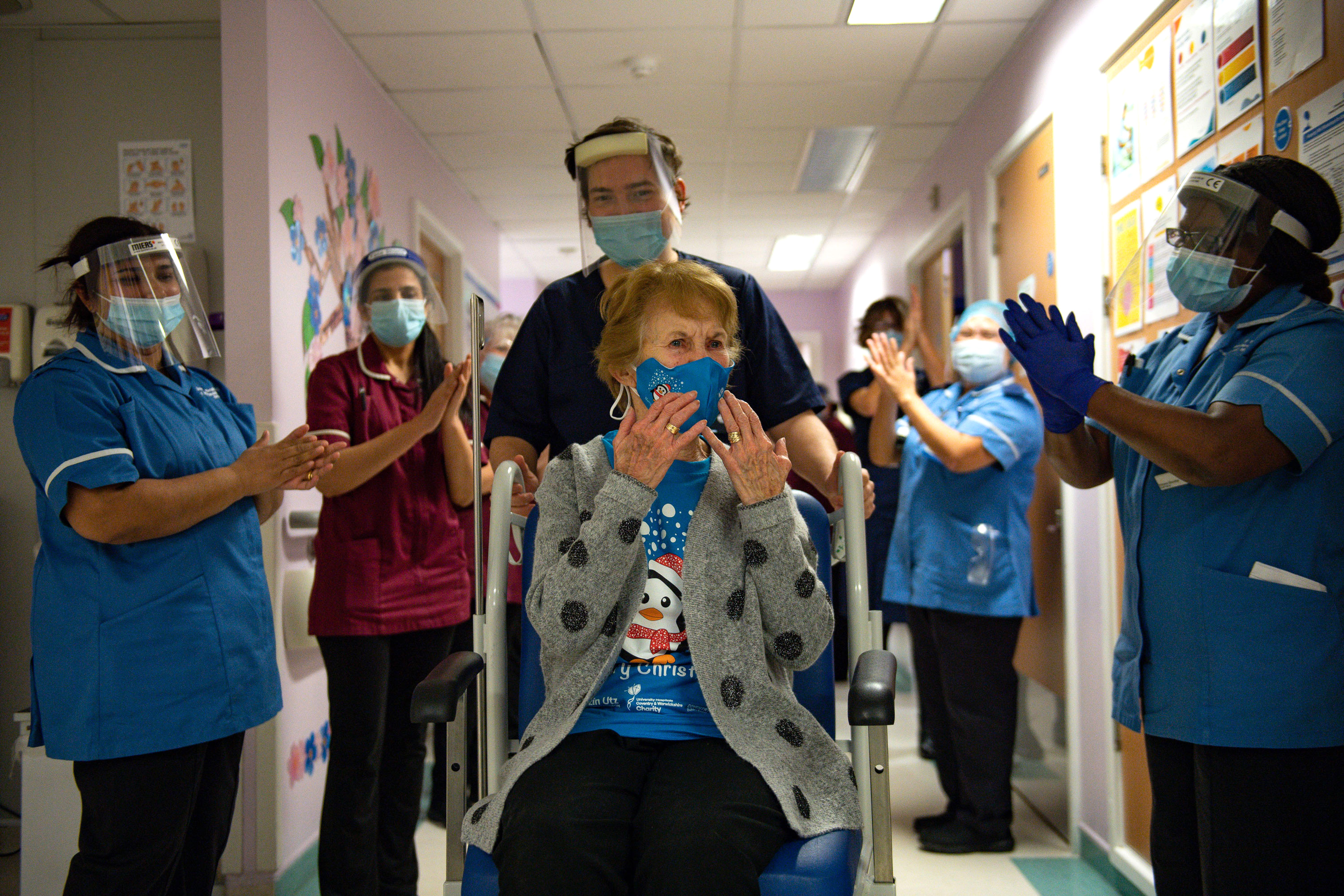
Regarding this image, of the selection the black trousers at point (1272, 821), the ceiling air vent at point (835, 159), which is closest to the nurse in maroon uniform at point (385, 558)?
the black trousers at point (1272, 821)

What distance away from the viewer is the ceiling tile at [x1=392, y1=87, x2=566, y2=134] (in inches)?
157

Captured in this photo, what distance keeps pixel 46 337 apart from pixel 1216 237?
329cm

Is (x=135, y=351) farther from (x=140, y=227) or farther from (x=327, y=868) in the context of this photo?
(x=327, y=868)

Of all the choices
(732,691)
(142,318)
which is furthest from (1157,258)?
(142,318)

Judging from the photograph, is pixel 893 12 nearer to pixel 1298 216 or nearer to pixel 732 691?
pixel 1298 216

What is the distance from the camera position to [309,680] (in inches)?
114

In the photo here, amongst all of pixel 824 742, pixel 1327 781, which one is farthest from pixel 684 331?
pixel 1327 781

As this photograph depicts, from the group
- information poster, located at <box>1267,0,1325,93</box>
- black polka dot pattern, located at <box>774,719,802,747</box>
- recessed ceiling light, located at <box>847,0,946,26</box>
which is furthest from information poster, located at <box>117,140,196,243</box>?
information poster, located at <box>1267,0,1325,93</box>

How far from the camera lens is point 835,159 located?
5035 mm

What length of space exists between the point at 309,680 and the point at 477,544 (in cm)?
170

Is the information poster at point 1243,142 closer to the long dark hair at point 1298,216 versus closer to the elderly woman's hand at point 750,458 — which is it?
the long dark hair at point 1298,216

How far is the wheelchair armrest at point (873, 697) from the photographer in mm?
1228

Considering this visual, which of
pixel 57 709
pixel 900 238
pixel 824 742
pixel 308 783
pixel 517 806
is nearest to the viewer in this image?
pixel 517 806

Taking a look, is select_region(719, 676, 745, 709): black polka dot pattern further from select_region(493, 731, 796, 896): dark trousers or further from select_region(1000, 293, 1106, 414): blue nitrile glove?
select_region(1000, 293, 1106, 414): blue nitrile glove
